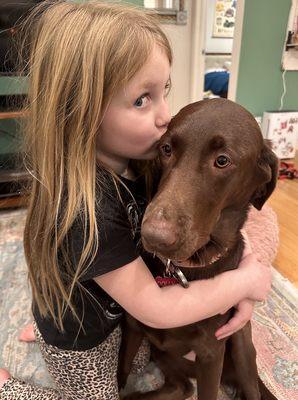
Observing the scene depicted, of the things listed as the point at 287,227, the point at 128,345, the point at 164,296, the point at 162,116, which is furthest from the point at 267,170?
the point at 287,227

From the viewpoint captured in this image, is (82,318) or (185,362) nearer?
(82,318)

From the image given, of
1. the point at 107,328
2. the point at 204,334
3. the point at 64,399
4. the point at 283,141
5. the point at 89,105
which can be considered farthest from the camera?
the point at 283,141

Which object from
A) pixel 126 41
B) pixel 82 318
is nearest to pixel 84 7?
pixel 126 41

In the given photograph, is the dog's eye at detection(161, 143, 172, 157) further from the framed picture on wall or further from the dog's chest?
the framed picture on wall

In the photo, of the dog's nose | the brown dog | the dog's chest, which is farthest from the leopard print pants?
the dog's nose

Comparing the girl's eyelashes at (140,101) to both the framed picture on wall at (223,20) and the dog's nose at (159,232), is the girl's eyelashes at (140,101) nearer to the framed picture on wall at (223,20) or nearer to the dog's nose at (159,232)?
the dog's nose at (159,232)

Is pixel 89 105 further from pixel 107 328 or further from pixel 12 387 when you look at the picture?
pixel 12 387

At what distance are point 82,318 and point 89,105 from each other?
542 mm

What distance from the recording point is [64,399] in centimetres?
112

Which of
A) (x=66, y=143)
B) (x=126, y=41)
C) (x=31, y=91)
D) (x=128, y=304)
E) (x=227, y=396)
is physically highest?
(x=126, y=41)

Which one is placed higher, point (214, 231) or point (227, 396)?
point (214, 231)

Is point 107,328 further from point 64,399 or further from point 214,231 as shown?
point 214,231

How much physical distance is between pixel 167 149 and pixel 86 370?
0.65 meters

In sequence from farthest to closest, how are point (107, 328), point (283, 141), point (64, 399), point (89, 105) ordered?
point (283, 141) < point (64, 399) < point (107, 328) < point (89, 105)
